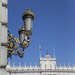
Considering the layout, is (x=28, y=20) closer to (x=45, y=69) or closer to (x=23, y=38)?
(x=23, y=38)

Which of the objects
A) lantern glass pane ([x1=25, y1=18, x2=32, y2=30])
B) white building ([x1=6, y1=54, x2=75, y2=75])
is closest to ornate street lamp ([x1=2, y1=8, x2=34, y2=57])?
lantern glass pane ([x1=25, y1=18, x2=32, y2=30])

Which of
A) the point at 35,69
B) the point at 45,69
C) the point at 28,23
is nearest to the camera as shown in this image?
the point at 28,23

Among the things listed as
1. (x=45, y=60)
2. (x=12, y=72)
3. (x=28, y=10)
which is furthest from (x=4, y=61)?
(x=45, y=60)

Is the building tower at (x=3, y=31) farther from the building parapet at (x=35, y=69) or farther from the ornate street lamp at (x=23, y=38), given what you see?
the building parapet at (x=35, y=69)

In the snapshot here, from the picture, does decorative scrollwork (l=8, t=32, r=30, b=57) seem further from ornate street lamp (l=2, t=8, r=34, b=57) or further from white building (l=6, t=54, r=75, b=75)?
white building (l=6, t=54, r=75, b=75)

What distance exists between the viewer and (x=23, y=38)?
19.4 feet

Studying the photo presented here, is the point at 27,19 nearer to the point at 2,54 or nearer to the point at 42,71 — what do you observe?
the point at 2,54

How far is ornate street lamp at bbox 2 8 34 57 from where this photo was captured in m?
5.31

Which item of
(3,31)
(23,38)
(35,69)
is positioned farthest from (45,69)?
(3,31)

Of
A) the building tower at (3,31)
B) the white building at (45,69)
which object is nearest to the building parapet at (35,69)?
the white building at (45,69)

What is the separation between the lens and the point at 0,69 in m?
3.94

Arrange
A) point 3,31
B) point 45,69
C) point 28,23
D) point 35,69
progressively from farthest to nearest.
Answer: point 45,69, point 35,69, point 28,23, point 3,31

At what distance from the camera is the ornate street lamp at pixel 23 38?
5312mm

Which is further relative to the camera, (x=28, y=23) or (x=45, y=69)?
(x=45, y=69)
